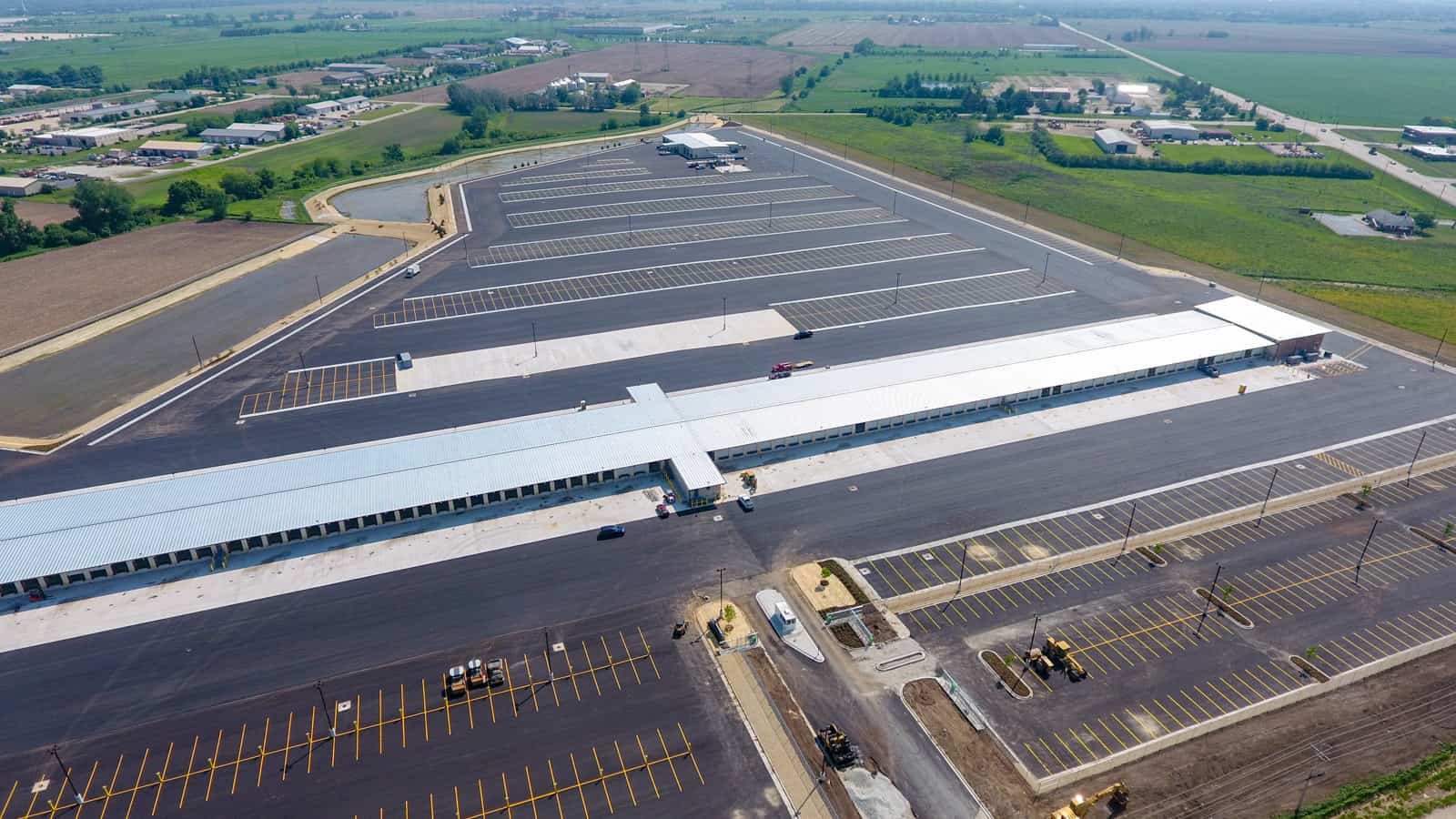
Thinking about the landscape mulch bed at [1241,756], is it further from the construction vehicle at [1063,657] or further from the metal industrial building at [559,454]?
the metal industrial building at [559,454]

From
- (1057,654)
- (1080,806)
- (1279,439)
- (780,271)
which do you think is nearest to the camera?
(1080,806)

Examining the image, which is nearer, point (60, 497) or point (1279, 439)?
point (60, 497)

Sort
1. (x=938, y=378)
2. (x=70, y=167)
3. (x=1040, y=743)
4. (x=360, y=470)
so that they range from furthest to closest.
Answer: (x=70, y=167), (x=938, y=378), (x=360, y=470), (x=1040, y=743)

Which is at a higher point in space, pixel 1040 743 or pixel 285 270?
pixel 285 270

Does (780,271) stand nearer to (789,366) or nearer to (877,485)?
(789,366)

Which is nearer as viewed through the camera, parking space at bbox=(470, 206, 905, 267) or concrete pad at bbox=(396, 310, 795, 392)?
concrete pad at bbox=(396, 310, 795, 392)

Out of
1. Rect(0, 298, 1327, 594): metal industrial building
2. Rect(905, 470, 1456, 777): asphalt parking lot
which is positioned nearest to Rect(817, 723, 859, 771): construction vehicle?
Rect(905, 470, 1456, 777): asphalt parking lot

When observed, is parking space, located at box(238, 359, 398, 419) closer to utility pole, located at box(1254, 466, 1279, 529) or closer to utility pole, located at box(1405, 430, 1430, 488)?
utility pole, located at box(1254, 466, 1279, 529)

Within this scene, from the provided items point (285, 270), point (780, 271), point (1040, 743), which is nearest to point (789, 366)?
point (780, 271)
